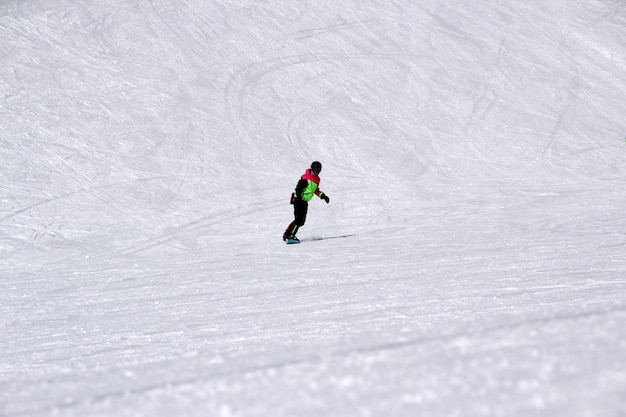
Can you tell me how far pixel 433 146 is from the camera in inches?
649

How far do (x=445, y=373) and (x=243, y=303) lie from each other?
5407 mm

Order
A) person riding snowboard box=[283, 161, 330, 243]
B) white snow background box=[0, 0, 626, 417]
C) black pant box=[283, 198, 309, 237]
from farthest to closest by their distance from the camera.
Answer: black pant box=[283, 198, 309, 237], person riding snowboard box=[283, 161, 330, 243], white snow background box=[0, 0, 626, 417]

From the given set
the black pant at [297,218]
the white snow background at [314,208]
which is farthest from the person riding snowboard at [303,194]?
the white snow background at [314,208]

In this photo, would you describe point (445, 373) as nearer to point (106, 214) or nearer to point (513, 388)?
point (513, 388)

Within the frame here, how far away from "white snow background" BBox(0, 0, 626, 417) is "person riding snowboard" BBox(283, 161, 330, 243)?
35cm

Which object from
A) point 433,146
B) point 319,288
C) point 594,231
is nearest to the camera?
point 319,288

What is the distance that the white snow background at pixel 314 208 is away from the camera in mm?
1850

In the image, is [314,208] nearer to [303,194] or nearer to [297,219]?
[297,219]

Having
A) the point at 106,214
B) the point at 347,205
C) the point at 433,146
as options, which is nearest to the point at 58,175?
the point at 106,214

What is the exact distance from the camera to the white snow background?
185 cm

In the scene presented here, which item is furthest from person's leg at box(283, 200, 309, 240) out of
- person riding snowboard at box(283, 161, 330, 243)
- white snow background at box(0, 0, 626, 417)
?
white snow background at box(0, 0, 626, 417)

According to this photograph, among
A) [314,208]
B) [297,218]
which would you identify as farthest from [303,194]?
[314,208]

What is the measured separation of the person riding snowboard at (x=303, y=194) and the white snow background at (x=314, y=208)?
354 mm

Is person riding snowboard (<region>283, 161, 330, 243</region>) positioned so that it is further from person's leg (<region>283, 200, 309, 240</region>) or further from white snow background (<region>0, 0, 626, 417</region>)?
white snow background (<region>0, 0, 626, 417</region>)
